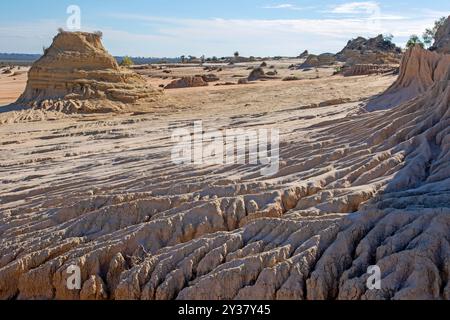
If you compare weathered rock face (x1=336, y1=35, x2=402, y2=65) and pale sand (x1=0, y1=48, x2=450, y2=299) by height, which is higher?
weathered rock face (x1=336, y1=35, x2=402, y2=65)

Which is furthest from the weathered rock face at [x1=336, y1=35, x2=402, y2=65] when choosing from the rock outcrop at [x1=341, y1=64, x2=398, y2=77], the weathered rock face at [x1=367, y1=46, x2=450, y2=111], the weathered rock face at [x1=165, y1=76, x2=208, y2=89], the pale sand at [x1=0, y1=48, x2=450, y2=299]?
the pale sand at [x1=0, y1=48, x2=450, y2=299]

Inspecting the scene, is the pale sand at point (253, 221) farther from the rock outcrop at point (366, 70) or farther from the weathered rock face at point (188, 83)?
the weathered rock face at point (188, 83)

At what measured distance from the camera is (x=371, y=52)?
33594mm

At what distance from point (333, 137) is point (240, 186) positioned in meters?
2.12

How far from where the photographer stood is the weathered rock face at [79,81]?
16703 mm

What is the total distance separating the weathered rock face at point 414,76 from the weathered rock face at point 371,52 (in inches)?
679

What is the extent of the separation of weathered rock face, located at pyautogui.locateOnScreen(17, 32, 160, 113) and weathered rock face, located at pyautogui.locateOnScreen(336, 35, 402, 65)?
15.1 m

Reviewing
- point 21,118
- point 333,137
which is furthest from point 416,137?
point 21,118

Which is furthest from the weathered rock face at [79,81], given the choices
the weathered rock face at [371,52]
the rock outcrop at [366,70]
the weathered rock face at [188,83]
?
the weathered rock face at [371,52]

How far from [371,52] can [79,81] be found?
2136 centimetres

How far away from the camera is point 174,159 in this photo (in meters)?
8.20

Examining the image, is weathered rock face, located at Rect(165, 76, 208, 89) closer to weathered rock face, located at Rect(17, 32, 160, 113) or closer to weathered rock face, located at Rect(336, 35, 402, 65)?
weathered rock face, located at Rect(17, 32, 160, 113)

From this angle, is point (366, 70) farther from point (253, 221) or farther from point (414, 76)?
point (253, 221)

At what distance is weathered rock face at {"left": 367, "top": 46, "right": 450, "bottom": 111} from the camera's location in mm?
10531
